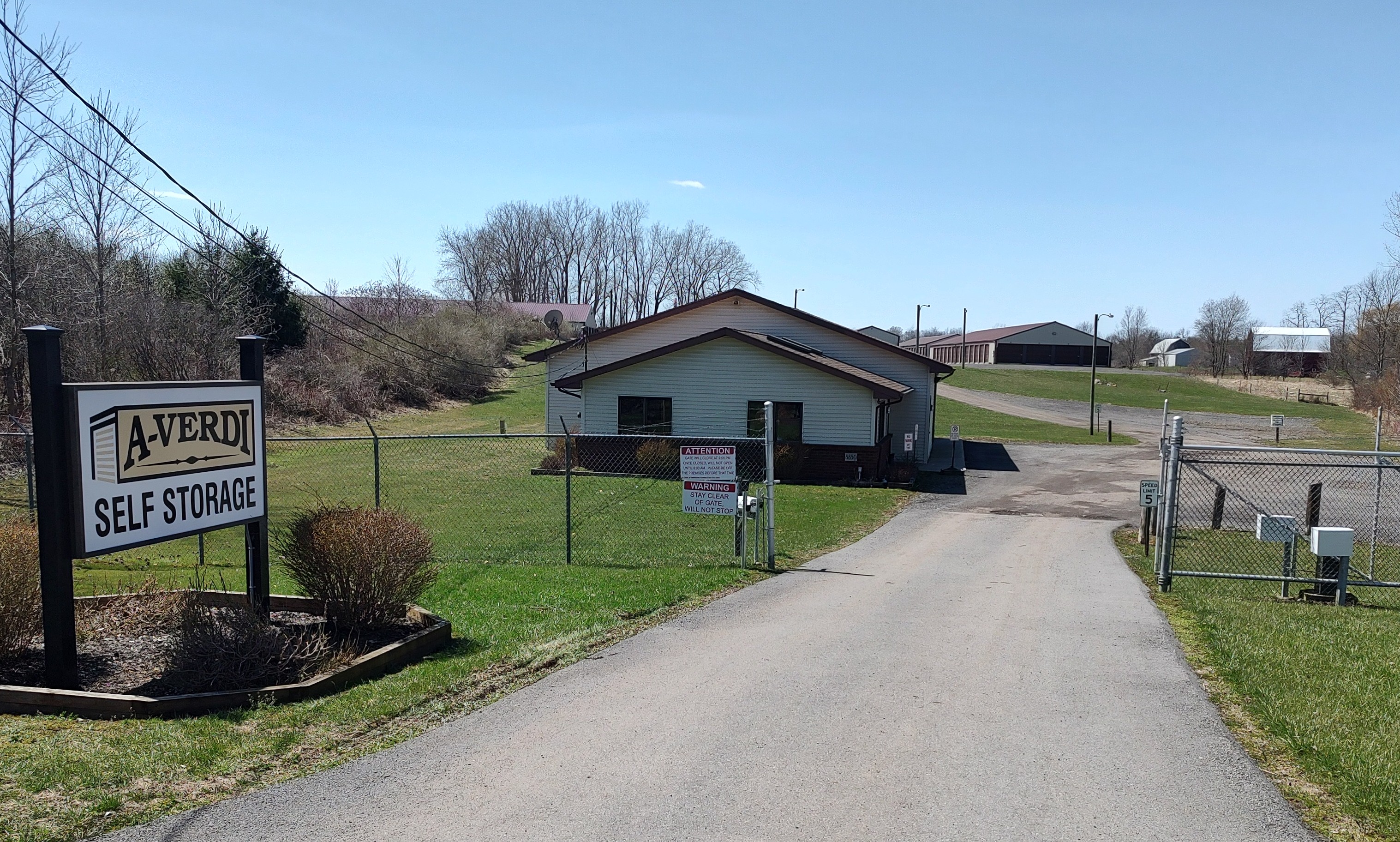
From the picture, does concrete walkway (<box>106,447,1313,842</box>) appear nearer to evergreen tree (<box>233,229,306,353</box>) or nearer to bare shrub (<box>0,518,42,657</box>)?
bare shrub (<box>0,518,42,657</box>)

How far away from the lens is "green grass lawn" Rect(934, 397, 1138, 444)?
43969 mm

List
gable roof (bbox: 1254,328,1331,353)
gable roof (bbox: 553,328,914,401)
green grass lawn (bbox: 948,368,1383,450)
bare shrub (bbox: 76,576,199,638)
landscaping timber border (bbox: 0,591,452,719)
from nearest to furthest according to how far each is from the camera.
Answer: landscaping timber border (bbox: 0,591,452,719)
bare shrub (bbox: 76,576,199,638)
gable roof (bbox: 553,328,914,401)
green grass lawn (bbox: 948,368,1383,450)
gable roof (bbox: 1254,328,1331,353)

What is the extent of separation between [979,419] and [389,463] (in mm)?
34962

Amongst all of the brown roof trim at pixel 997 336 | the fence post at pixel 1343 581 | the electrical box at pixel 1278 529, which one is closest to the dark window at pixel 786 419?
the electrical box at pixel 1278 529

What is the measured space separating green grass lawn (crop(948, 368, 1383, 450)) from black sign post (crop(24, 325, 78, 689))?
171 feet

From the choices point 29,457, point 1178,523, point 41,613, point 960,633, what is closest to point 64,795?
point 41,613

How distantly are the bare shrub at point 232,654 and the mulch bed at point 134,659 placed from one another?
7 cm

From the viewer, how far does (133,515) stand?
6.57m

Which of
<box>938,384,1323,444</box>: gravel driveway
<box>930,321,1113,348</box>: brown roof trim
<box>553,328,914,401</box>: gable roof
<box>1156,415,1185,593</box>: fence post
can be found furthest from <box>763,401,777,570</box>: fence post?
<box>930,321,1113,348</box>: brown roof trim

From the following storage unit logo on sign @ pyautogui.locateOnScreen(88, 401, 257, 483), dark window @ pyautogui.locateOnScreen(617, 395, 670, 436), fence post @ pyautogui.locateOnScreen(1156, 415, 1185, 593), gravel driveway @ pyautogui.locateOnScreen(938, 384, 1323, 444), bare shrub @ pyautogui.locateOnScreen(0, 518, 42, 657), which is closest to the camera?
storage unit logo on sign @ pyautogui.locateOnScreen(88, 401, 257, 483)

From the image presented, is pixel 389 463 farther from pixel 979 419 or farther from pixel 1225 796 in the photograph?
pixel 979 419

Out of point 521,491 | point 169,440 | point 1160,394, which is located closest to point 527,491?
point 521,491

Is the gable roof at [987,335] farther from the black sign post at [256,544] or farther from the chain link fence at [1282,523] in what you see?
the black sign post at [256,544]

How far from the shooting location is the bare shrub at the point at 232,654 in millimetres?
6395
